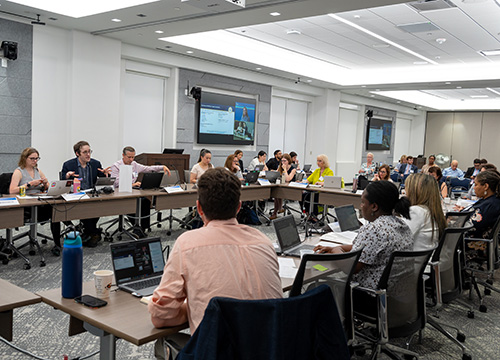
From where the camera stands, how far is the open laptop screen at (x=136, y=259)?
94.7 inches

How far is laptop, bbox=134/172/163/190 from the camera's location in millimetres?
6460

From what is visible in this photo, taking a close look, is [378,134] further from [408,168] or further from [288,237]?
[288,237]

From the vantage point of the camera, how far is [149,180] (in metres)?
6.51

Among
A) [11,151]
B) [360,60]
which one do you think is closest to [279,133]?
[360,60]

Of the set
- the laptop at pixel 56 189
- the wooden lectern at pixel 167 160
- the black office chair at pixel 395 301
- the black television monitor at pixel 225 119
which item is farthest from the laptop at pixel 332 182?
the black office chair at pixel 395 301

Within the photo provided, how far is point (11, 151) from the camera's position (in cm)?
753

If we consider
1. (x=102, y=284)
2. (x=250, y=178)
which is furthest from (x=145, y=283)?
(x=250, y=178)

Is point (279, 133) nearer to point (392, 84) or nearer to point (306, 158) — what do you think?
point (306, 158)

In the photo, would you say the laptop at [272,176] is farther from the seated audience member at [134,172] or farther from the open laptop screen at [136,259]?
the open laptop screen at [136,259]

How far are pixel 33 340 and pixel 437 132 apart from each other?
64.7 ft

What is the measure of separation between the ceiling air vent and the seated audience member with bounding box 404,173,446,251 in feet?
11.8

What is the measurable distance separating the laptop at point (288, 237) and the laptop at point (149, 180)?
11.1 feet

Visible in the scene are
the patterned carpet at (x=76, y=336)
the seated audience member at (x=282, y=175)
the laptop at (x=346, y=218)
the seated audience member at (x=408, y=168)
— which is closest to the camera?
the patterned carpet at (x=76, y=336)

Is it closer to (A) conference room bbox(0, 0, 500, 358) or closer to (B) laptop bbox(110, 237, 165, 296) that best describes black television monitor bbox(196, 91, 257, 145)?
(A) conference room bbox(0, 0, 500, 358)
